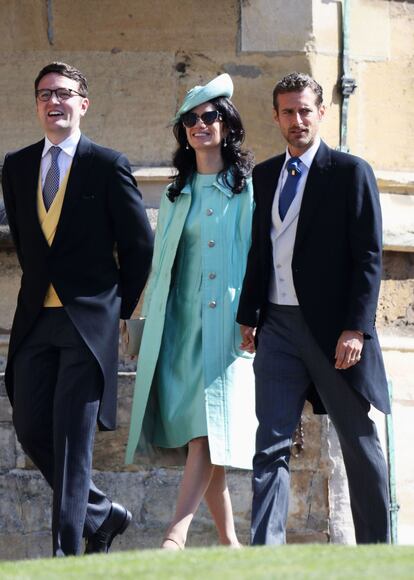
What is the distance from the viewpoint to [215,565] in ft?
15.6

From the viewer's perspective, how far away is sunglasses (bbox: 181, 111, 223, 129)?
6742 millimetres

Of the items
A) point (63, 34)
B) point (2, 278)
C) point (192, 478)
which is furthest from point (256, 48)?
point (192, 478)

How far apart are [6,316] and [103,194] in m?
1.77

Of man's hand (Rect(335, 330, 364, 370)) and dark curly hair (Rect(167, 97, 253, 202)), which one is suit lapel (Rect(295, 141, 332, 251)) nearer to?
man's hand (Rect(335, 330, 364, 370))

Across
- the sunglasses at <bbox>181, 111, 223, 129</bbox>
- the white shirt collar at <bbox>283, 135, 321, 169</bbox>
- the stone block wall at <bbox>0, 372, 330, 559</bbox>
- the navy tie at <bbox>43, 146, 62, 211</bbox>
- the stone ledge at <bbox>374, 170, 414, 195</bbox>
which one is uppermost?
the sunglasses at <bbox>181, 111, 223, 129</bbox>

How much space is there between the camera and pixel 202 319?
6.63m

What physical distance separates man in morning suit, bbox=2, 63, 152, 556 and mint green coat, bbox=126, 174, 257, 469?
0.64ft

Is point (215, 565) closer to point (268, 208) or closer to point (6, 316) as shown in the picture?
point (268, 208)

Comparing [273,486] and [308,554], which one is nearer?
[308,554]

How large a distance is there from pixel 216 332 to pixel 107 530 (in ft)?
2.97

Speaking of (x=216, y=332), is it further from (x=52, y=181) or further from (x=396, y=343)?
(x=396, y=343)

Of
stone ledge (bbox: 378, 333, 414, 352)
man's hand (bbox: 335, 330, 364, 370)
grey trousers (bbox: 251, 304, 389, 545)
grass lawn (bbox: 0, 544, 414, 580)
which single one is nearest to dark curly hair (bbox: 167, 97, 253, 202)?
grey trousers (bbox: 251, 304, 389, 545)

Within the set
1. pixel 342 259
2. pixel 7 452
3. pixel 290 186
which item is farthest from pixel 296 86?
pixel 7 452

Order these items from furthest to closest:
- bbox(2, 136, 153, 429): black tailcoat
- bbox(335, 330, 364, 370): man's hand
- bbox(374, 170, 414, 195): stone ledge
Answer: bbox(374, 170, 414, 195): stone ledge, bbox(2, 136, 153, 429): black tailcoat, bbox(335, 330, 364, 370): man's hand
